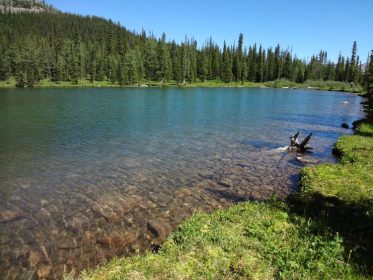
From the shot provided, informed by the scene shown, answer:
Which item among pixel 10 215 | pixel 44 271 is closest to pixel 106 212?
pixel 10 215

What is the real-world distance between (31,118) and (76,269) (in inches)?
1435

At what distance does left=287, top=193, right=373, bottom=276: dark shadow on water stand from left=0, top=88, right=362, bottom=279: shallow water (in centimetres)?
316

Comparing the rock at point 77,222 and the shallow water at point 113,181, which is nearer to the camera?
the shallow water at point 113,181

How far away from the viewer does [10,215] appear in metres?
13.8

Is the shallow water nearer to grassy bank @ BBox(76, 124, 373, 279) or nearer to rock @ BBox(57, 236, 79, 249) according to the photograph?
rock @ BBox(57, 236, 79, 249)

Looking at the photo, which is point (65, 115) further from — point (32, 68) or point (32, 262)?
point (32, 68)

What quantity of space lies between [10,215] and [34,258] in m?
4.18

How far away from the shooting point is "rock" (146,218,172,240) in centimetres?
1235

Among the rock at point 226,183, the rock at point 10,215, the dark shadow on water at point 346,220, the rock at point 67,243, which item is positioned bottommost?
the rock at point 67,243

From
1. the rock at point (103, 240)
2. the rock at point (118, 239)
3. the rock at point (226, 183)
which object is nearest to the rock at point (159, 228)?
the rock at point (118, 239)

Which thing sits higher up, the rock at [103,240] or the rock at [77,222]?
the rock at [77,222]

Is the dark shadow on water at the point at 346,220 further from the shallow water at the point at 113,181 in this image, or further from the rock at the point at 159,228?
the rock at the point at 159,228

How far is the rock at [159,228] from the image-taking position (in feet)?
40.5

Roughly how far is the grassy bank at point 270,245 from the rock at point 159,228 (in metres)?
1.37
